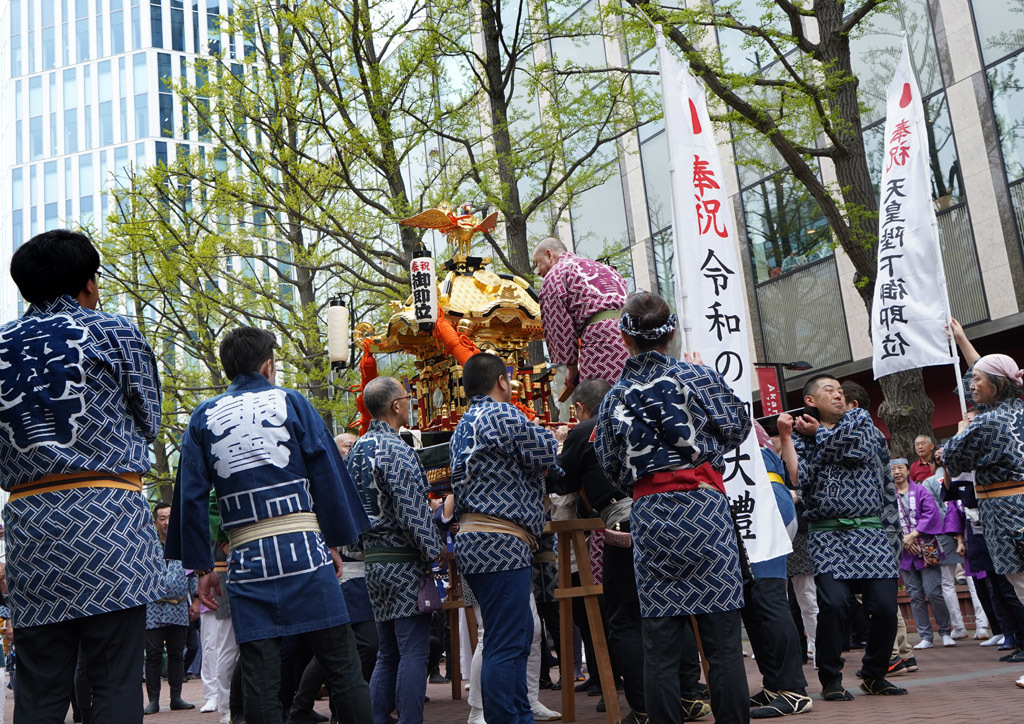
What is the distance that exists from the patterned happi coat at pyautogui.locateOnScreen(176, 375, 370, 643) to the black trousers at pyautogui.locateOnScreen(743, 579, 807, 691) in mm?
2452

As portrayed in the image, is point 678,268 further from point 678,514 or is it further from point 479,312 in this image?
point 479,312

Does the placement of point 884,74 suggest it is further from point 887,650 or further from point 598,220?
point 887,650

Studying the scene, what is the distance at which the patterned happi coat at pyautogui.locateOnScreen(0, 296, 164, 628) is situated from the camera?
334 centimetres

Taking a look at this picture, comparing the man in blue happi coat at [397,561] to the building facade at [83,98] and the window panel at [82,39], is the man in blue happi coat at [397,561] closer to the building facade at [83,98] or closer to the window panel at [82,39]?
the building facade at [83,98]

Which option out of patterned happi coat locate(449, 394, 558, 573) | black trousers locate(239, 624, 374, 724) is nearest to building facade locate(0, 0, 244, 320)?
patterned happi coat locate(449, 394, 558, 573)

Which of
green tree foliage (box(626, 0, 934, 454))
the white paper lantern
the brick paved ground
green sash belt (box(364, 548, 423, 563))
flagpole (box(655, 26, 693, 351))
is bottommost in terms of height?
the brick paved ground

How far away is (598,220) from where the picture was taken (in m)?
23.1

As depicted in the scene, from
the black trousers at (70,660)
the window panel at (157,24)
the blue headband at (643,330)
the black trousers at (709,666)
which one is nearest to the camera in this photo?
the black trousers at (70,660)

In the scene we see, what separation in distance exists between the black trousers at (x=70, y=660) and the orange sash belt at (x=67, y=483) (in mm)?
443

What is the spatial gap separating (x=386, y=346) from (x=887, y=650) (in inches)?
172

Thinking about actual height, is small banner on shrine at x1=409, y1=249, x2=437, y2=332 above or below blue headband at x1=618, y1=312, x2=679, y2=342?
above

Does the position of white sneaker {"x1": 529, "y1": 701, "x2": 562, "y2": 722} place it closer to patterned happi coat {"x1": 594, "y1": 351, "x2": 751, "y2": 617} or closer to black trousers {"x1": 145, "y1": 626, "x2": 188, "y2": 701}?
patterned happi coat {"x1": 594, "y1": 351, "x2": 751, "y2": 617}

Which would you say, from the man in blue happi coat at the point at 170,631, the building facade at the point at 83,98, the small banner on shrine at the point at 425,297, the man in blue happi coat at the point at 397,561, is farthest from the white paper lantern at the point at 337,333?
the building facade at the point at 83,98

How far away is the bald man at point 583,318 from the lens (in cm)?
648
